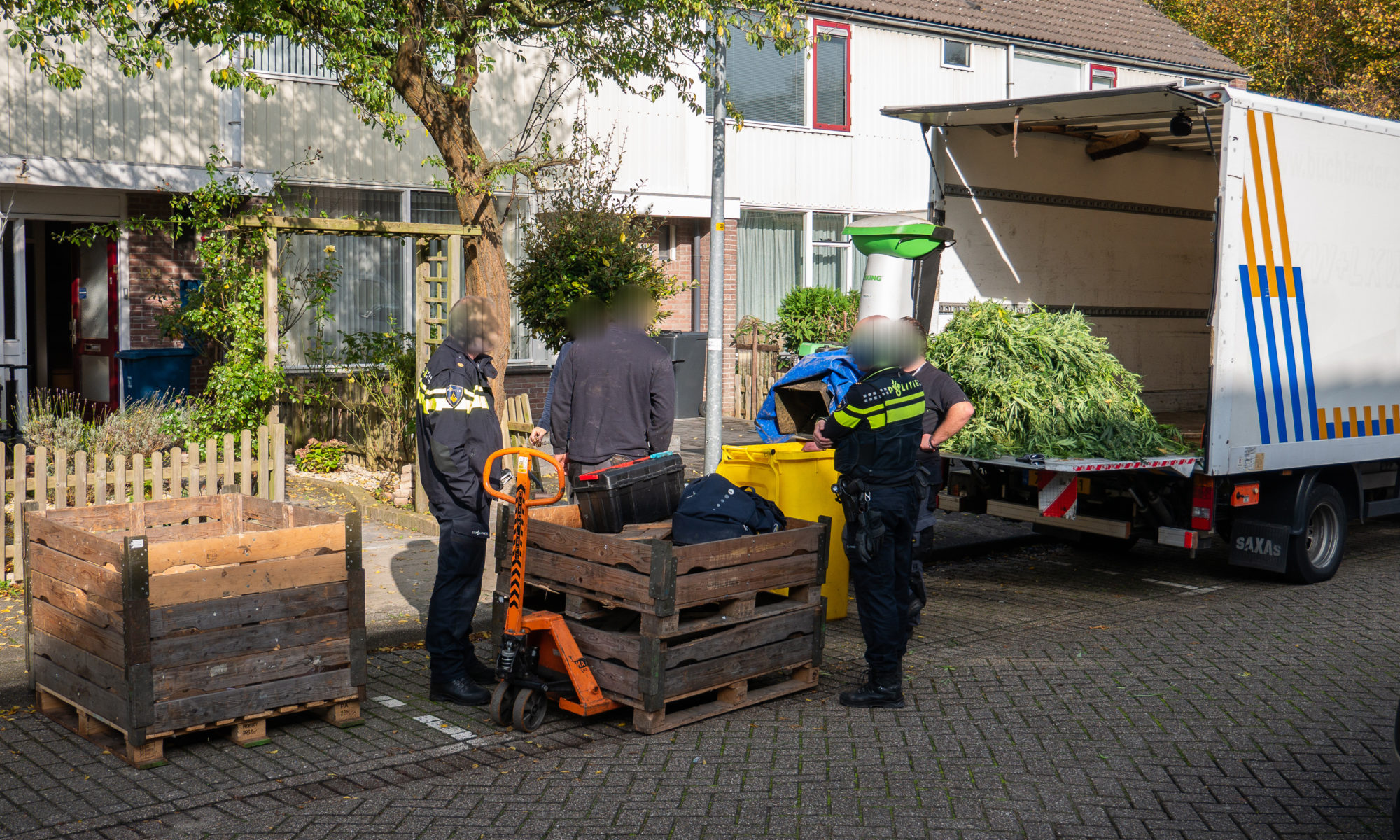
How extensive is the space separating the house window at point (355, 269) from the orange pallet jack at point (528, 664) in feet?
28.0

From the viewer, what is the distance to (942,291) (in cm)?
Answer: 893

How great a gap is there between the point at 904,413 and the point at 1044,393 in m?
2.61

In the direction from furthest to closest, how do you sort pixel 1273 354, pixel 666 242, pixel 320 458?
pixel 666 242, pixel 320 458, pixel 1273 354

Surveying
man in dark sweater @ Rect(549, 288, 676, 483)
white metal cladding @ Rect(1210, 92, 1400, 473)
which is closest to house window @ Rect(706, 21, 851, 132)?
white metal cladding @ Rect(1210, 92, 1400, 473)

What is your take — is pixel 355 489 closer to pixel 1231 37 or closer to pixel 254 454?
pixel 254 454

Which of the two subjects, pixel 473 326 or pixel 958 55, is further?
pixel 958 55

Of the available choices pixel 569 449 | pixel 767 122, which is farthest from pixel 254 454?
pixel 767 122

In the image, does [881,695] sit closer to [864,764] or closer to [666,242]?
[864,764]

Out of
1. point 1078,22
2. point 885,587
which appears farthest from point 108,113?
point 1078,22

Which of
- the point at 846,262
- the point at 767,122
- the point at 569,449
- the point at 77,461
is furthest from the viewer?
the point at 846,262

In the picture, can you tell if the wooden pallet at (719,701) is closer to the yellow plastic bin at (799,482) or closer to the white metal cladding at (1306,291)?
the yellow plastic bin at (799,482)

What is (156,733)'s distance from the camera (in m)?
4.79

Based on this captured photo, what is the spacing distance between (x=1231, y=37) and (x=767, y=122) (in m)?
17.2

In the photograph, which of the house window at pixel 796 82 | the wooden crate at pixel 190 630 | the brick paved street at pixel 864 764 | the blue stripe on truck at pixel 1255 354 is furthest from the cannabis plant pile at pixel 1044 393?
the house window at pixel 796 82
